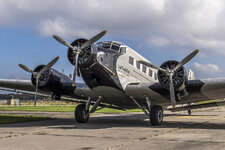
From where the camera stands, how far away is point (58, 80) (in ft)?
54.9

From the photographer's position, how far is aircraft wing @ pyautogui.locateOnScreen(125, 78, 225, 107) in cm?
1358

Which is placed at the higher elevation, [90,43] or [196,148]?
[90,43]

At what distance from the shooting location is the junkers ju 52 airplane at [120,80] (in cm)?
1333

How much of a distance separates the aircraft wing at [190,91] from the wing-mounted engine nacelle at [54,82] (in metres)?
4.40

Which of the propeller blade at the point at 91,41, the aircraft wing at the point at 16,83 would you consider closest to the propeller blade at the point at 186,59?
the propeller blade at the point at 91,41

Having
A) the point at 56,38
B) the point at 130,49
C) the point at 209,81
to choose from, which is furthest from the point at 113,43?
the point at 209,81

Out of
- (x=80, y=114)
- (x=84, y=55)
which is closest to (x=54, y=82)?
(x=80, y=114)

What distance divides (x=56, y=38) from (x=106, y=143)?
730 cm

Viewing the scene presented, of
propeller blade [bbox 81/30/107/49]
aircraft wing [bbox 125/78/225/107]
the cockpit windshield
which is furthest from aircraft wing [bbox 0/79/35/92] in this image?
aircraft wing [bbox 125/78/225/107]

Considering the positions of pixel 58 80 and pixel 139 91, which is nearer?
pixel 139 91

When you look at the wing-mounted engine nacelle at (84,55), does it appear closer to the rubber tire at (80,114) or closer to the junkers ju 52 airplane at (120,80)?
the junkers ju 52 airplane at (120,80)

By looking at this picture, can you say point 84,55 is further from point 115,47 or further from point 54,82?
point 54,82

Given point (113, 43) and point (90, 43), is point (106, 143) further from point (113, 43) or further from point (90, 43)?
point (113, 43)

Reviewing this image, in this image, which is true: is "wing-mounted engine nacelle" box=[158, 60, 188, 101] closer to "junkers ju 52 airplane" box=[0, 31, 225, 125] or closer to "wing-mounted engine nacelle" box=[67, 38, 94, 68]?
"junkers ju 52 airplane" box=[0, 31, 225, 125]
